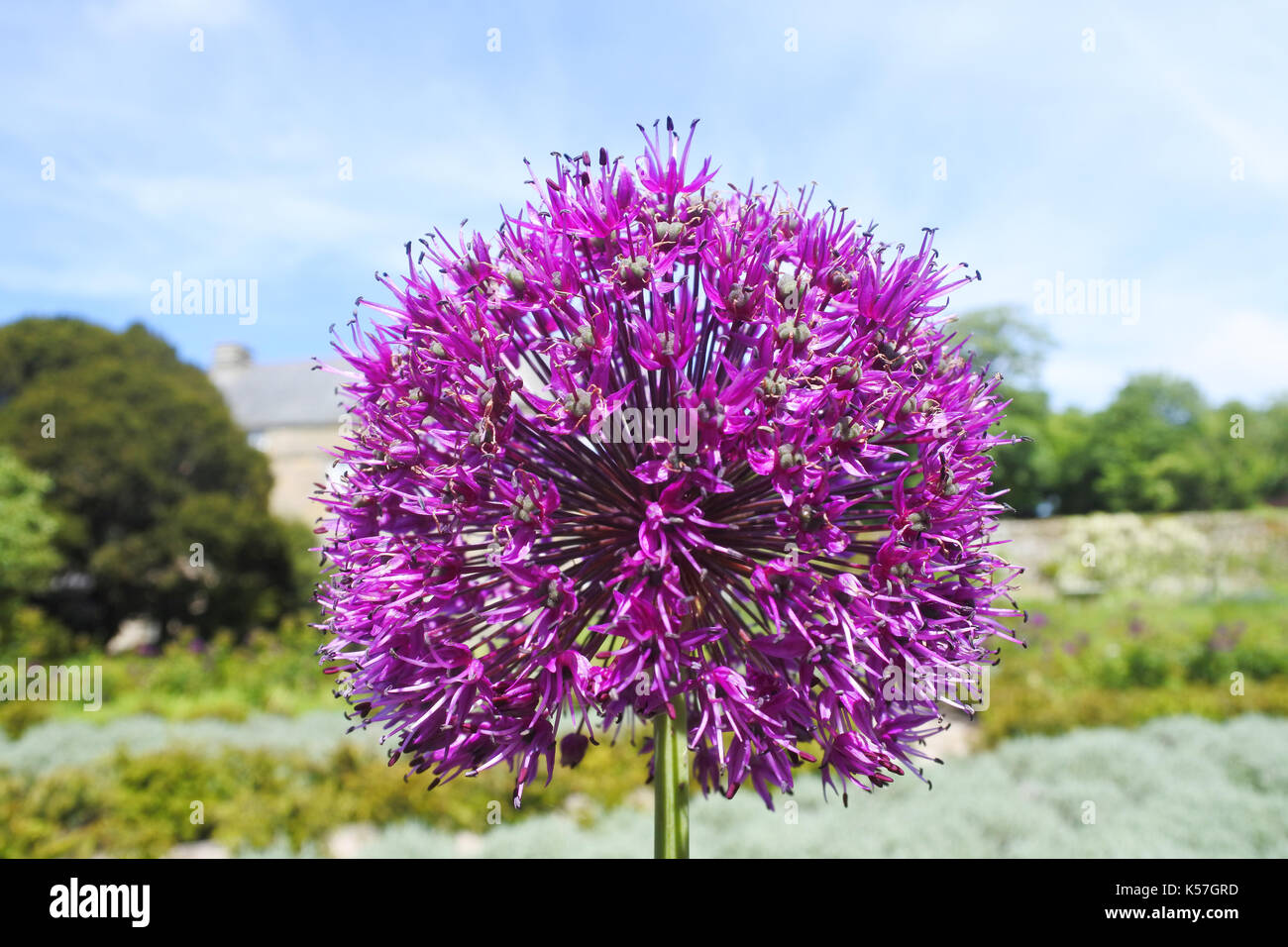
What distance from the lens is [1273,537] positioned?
1312 inches

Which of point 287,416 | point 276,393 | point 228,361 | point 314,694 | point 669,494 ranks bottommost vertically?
point 314,694

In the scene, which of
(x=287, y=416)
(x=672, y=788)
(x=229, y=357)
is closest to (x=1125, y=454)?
(x=287, y=416)

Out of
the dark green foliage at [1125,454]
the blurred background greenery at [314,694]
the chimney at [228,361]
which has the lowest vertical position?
the blurred background greenery at [314,694]

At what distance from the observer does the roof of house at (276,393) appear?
152ft

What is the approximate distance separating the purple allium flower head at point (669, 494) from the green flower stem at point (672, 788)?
0.10 m

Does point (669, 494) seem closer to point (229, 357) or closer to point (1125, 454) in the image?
point (229, 357)

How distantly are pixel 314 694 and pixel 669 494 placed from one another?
17.5 m

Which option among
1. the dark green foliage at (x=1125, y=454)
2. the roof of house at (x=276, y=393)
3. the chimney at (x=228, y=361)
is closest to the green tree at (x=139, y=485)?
the roof of house at (x=276, y=393)

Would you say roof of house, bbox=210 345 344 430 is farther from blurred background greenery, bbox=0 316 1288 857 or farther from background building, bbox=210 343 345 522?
blurred background greenery, bbox=0 316 1288 857

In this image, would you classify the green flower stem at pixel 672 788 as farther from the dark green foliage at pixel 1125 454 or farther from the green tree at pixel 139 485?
the dark green foliage at pixel 1125 454

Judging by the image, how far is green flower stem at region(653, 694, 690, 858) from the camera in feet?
8.87

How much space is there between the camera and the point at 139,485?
2709cm

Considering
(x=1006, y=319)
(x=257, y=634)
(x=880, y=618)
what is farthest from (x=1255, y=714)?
(x=1006, y=319)
